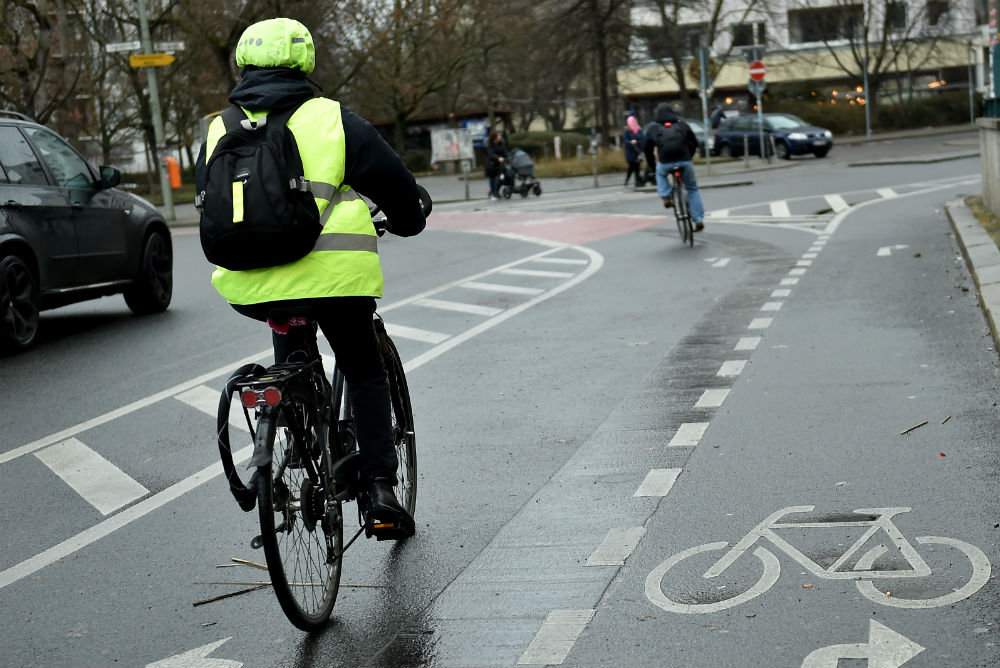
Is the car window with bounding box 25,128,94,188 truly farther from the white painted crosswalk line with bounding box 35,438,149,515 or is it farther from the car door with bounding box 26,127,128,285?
the white painted crosswalk line with bounding box 35,438,149,515

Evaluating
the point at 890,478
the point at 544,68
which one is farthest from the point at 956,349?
the point at 544,68

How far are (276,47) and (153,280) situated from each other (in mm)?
10050

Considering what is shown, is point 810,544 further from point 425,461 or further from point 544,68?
point 544,68

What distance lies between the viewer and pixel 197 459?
7.51 m

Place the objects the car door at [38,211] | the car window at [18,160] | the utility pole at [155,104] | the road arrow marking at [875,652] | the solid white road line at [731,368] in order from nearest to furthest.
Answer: the road arrow marking at [875,652], the solid white road line at [731,368], the car door at [38,211], the car window at [18,160], the utility pole at [155,104]

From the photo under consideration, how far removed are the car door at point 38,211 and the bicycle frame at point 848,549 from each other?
27.0 feet

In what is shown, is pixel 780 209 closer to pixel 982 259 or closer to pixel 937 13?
pixel 982 259

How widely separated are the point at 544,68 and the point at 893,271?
38832 millimetres

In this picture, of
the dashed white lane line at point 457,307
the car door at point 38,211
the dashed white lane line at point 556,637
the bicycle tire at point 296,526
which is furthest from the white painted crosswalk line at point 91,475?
the dashed white lane line at point 457,307

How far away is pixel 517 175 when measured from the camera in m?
36.3

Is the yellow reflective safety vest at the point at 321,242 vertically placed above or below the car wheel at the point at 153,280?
above

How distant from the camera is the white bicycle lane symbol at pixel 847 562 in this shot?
185 inches

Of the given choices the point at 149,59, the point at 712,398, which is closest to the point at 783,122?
the point at 149,59

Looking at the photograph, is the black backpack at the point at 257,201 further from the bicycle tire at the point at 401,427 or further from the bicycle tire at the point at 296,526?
the bicycle tire at the point at 401,427
